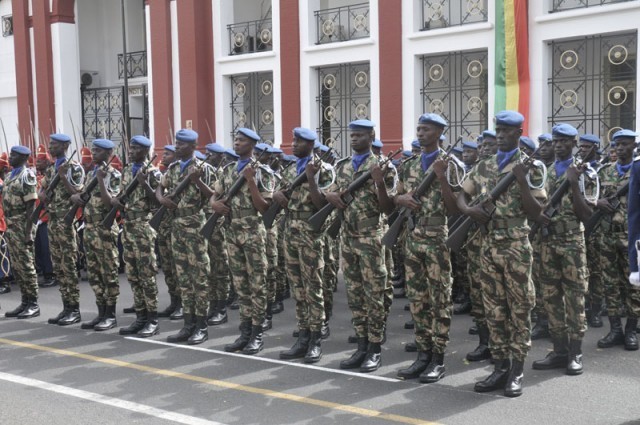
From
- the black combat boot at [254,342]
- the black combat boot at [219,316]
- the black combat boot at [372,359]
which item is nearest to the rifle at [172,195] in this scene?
the black combat boot at [219,316]

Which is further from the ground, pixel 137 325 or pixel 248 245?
pixel 248 245

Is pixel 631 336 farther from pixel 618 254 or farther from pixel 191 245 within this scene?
pixel 191 245

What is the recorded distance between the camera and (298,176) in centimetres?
669

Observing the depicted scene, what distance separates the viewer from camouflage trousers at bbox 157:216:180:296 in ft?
29.0

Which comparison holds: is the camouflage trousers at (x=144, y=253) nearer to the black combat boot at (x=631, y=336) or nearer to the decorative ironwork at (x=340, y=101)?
the black combat boot at (x=631, y=336)

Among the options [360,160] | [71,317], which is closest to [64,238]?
[71,317]

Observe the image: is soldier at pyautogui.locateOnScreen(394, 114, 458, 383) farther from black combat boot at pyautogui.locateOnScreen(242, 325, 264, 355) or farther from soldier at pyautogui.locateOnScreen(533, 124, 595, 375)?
black combat boot at pyautogui.locateOnScreen(242, 325, 264, 355)

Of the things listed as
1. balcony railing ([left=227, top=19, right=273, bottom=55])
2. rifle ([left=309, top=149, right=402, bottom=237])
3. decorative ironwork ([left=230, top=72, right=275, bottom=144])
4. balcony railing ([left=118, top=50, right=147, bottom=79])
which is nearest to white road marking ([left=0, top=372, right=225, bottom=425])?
rifle ([left=309, top=149, right=402, bottom=237])

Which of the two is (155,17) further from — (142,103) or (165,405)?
(165,405)

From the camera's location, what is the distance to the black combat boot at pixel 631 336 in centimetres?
688

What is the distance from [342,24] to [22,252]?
9.67 m

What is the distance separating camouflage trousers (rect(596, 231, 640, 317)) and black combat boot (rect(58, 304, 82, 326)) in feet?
18.0

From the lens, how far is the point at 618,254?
23.8ft

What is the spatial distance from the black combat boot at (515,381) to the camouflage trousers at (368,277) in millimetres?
1158
